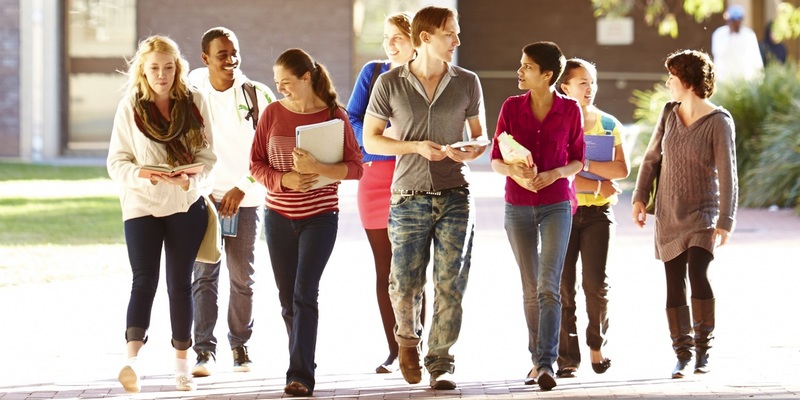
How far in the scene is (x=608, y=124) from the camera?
7.72 metres

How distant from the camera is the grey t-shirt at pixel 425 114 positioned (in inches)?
276

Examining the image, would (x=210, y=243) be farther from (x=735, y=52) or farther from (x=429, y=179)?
(x=735, y=52)

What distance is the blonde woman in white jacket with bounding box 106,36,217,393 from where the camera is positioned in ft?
22.6

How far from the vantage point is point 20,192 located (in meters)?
18.8

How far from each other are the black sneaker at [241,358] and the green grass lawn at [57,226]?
3867mm

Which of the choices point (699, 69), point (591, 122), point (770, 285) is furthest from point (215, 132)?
point (770, 285)

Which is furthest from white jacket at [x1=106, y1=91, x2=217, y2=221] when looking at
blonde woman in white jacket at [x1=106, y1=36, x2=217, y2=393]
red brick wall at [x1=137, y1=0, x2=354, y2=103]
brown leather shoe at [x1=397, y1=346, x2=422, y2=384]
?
red brick wall at [x1=137, y1=0, x2=354, y2=103]

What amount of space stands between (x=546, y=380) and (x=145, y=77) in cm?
243

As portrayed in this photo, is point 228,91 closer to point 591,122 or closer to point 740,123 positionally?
point 591,122

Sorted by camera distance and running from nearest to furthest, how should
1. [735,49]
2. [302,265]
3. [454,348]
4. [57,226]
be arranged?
[302,265]
[454,348]
[57,226]
[735,49]

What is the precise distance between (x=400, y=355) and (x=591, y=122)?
1.65 metres

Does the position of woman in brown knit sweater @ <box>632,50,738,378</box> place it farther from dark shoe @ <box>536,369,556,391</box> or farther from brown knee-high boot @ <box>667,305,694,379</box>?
dark shoe @ <box>536,369,556,391</box>

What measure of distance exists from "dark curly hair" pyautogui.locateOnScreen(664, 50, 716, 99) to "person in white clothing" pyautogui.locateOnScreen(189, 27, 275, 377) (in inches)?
84.4

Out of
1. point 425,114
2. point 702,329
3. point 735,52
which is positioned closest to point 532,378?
point 702,329
